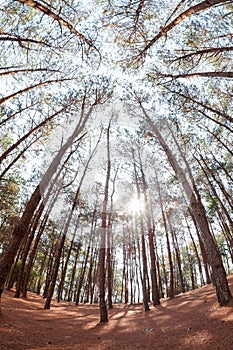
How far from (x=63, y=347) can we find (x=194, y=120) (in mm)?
9832

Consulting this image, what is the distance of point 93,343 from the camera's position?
5.29m

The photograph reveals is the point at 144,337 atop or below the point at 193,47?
below

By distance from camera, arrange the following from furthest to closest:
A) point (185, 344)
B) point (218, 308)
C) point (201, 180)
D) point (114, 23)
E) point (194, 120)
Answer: point (201, 180), point (194, 120), point (218, 308), point (114, 23), point (185, 344)

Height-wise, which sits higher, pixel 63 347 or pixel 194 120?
pixel 194 120

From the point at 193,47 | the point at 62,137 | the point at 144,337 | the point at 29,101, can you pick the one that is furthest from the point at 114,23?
the point at 62,137

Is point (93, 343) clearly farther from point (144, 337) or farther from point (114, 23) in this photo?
point (114, 23)

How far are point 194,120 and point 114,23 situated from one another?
22.2ft

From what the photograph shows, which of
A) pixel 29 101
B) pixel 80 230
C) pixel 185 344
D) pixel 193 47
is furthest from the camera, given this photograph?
pixel 80 230

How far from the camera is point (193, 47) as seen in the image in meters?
7.04

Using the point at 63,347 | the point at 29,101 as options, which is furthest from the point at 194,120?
the point at 63,347

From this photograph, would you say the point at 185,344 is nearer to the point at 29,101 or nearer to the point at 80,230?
the point at 29,101

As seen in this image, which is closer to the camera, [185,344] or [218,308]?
[185,344]

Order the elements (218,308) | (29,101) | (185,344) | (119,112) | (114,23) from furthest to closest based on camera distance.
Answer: (119,112) → (29,101) → (218,308) → (114,23) → (185,344)

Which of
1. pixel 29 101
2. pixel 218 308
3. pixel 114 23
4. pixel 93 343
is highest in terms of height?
pixel 29 101
